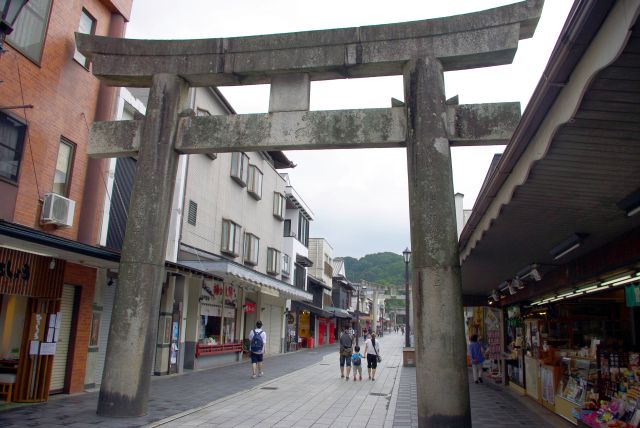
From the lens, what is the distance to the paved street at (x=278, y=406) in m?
9.71

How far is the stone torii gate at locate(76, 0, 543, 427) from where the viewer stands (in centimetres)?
800

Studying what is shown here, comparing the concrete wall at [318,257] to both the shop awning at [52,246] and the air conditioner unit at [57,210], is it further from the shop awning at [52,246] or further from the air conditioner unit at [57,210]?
the air conditioner unit at [57,210]

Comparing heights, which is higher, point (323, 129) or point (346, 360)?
point (323, 129)

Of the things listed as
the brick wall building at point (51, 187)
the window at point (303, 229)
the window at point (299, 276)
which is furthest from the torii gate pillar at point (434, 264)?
the window at point (303, 229)

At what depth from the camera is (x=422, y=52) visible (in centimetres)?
934

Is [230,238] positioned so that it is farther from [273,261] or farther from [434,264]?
[434,264]

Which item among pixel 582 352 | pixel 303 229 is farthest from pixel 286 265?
pixel 582 352

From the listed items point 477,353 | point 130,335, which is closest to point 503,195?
point 130,335

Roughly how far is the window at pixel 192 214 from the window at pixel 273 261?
32.8ft

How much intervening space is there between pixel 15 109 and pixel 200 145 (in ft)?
12.8

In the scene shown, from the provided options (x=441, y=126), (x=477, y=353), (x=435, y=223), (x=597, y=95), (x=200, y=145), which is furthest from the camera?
(x=477, y=353)

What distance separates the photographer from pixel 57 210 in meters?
11.3

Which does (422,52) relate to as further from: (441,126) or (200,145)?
(200,145)

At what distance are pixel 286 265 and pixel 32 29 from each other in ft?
78.6
